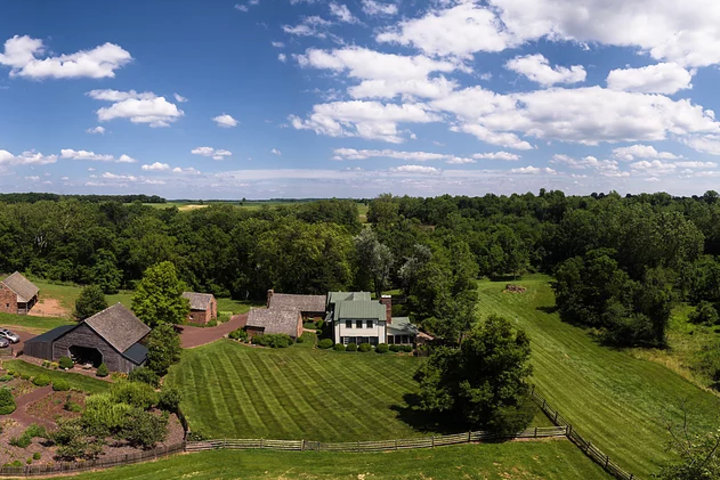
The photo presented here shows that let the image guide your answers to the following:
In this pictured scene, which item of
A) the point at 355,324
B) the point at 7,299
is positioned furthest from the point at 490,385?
the point at 7,299

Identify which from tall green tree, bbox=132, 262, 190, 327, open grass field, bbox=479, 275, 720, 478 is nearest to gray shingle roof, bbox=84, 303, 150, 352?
tall green tree, bbox=132, 262, 190, 327

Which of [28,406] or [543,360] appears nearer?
[28,406]

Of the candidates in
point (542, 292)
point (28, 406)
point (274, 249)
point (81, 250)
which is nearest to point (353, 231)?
point (274, 249)

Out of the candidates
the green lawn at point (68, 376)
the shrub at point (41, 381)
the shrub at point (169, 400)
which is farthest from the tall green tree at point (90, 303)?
the shrub at point (169, 400)

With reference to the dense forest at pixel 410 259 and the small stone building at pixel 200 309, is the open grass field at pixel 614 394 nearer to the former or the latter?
the dense forest at pixel 410 259

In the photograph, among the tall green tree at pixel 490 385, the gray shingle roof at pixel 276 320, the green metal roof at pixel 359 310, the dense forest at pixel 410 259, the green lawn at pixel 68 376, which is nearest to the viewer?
the tall green tree at pixel 490 385

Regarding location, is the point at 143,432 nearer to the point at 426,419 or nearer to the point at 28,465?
the point at 28,465

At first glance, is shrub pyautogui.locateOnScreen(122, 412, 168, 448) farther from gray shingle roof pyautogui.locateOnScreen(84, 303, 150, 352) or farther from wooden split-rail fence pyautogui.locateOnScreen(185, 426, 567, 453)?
gray shingle roof pyautogui.locateOnScreen(84, 303, 150, 352)
